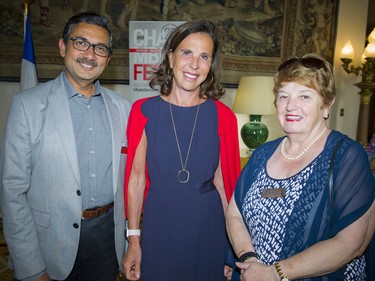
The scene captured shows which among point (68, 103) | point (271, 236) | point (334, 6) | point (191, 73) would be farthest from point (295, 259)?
point (334, 6)

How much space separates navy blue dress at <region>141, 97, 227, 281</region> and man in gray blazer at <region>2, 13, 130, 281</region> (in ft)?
0.61

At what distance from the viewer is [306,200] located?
1.19 meters

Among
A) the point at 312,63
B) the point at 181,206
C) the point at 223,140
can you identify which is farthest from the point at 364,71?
the point at 181,206

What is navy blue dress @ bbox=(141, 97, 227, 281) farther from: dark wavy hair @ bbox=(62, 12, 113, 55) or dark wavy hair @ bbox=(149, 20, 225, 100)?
dark wavy hair @ bbox=(62, 12, 113, 55)

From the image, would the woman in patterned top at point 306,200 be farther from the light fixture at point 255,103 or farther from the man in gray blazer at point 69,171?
the light fixture at point 255,103

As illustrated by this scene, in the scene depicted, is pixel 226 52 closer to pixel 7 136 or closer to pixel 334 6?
pixel 334 6


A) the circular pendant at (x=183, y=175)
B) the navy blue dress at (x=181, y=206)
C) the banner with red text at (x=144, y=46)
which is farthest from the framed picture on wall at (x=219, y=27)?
the circular pendant at (x=183, y=175)

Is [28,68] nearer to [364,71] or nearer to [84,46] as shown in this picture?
[84,46]

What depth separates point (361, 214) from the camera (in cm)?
112

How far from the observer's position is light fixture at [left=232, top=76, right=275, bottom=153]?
3805mm

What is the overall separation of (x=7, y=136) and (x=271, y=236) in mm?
1240

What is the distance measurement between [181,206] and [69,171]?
577 millimetres

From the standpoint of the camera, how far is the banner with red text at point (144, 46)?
3.74m

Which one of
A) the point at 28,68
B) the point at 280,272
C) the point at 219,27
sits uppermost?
the point at 219,27
